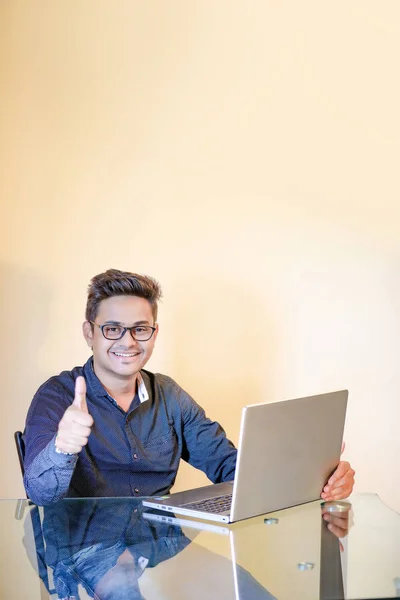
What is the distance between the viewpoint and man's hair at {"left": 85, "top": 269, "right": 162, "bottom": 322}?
2805 mm

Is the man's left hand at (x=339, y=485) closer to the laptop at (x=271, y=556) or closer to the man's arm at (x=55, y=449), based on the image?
the laptop at (x=271, y=556)

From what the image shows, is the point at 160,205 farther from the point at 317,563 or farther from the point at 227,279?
the point at 317,563

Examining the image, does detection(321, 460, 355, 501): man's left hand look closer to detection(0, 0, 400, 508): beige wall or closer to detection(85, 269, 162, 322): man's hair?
detection(85, 269, 162, 322): man's hair

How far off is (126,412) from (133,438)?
9 centimetres

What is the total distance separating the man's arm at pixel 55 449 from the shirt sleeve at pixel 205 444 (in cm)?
58

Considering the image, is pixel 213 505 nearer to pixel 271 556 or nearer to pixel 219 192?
pixel 271 556

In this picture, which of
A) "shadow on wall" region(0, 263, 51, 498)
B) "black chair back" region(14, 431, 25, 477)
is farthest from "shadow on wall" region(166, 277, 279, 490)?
"black chair back" region(14, 431, 25, 477)

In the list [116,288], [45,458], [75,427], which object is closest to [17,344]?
[116,288]

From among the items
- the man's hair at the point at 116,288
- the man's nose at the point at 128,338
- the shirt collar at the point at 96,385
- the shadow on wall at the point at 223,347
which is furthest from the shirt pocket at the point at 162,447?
the shadow on wall at the point at 223,347

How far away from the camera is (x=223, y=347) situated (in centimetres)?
378

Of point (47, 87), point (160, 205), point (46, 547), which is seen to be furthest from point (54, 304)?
point (46, 547)

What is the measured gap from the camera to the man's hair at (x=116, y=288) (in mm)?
2805

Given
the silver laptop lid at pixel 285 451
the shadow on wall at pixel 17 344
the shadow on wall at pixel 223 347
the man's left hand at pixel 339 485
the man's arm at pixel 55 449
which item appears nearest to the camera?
the silver laptop lid at pixel 285 451

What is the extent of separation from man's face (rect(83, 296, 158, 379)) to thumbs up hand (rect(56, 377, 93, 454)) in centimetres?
57
